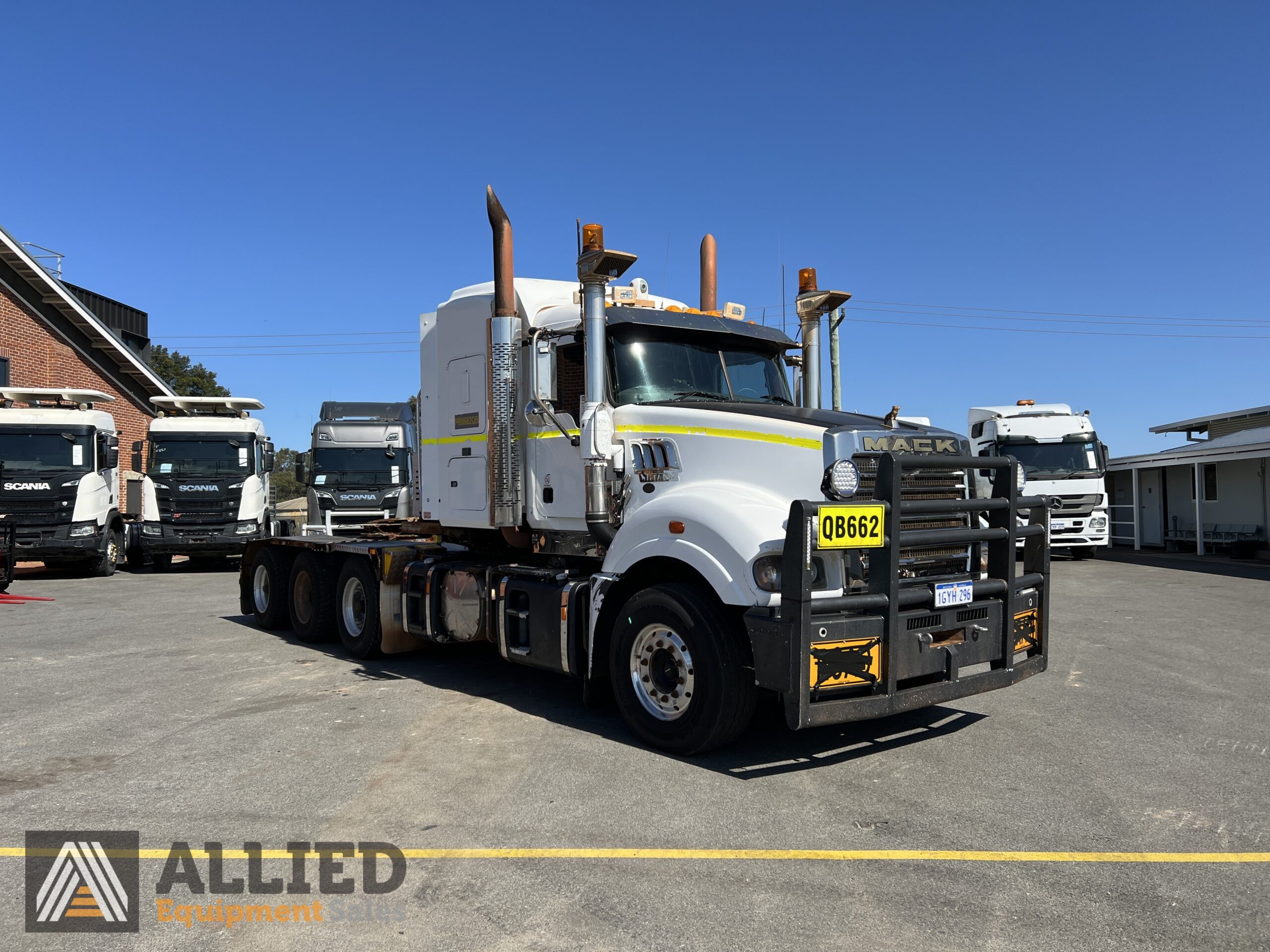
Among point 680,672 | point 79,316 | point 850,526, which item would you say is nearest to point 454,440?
point 680,672

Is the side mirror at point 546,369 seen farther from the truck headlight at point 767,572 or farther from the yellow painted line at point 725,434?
the truck headlight at point 767,572

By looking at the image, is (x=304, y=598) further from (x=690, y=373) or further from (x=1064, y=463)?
(x=1064, y=463)

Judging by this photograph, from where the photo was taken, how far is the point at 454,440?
8.30 metres

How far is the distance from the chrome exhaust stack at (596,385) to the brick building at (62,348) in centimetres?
2004

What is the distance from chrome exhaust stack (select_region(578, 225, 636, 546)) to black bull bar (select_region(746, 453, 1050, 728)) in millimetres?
1648

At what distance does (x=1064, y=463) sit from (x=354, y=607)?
54.3 ft

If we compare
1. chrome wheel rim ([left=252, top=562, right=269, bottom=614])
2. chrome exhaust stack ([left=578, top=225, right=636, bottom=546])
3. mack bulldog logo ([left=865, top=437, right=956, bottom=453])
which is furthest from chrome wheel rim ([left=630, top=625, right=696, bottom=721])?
chrome wheel rim ([left=252, top=562, right=269, bottom=614])

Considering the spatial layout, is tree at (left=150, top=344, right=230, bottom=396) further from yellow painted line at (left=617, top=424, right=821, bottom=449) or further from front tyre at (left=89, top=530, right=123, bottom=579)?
yellow painted line at (left=617, top=424, right=821, bottom=449)

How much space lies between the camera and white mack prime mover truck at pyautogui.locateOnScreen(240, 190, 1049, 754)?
528cm

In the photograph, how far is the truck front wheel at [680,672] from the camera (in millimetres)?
5453

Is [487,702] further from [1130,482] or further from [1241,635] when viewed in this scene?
[1130,482]

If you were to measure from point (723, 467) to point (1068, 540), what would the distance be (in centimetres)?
1758

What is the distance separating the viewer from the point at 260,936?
3527mm

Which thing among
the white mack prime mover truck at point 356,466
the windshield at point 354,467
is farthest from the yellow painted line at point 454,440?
the windshield at point 354,467
